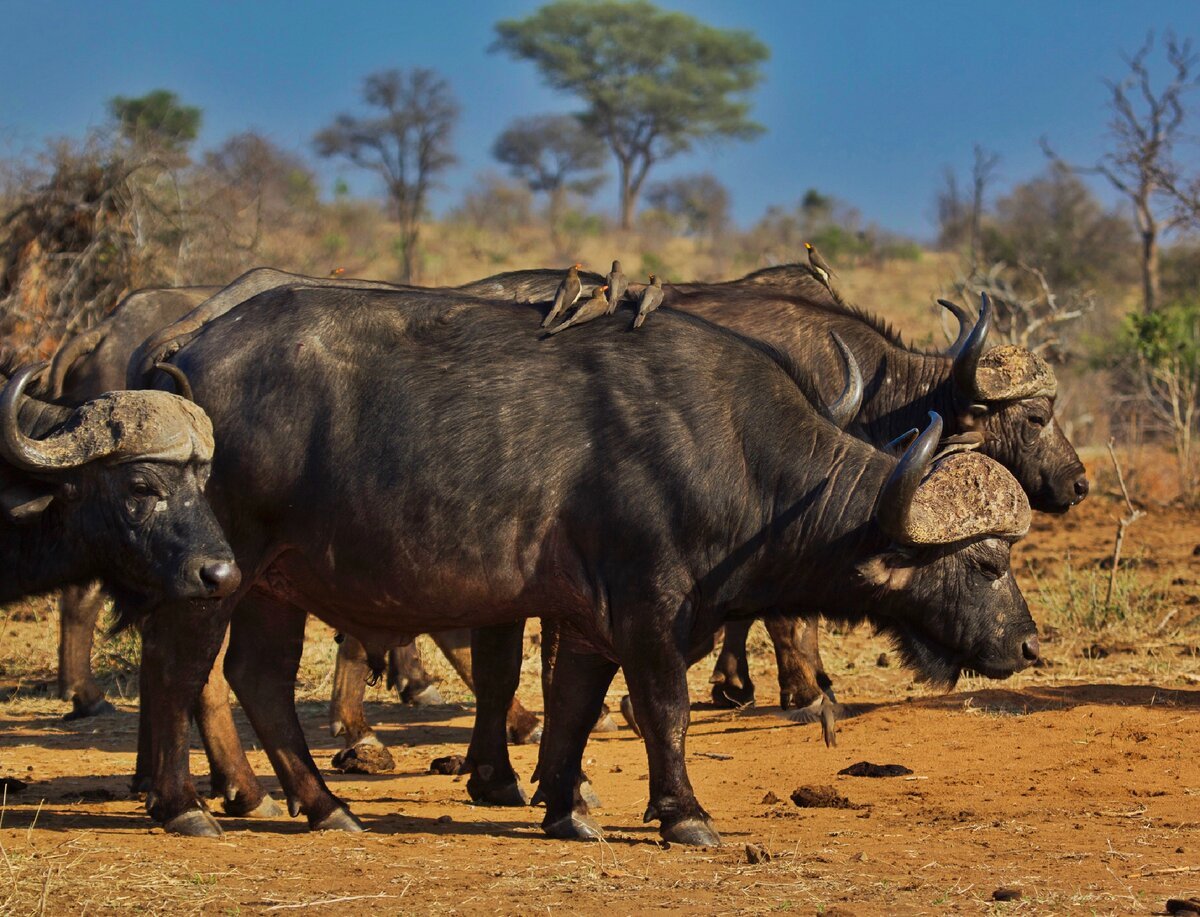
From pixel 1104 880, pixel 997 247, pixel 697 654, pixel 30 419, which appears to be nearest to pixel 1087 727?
pixel 697 654

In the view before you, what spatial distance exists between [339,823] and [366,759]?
1.54m

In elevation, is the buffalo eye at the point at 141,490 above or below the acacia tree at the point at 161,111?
below

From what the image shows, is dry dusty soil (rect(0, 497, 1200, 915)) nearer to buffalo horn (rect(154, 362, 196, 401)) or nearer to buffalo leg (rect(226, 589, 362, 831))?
buffalo leg (rect(226, 589, 362, 831))

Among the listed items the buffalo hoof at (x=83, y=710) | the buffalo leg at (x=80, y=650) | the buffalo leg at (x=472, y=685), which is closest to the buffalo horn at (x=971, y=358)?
the buffalo leg at (x=472, y=685)

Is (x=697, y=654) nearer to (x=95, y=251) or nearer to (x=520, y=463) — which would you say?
(x=520, y=463)

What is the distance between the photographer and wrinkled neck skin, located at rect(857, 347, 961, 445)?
8.64m

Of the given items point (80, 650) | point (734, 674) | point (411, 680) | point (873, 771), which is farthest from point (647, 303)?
point (80, 650)

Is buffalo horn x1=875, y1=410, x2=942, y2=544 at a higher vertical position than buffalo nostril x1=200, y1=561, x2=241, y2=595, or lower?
higher

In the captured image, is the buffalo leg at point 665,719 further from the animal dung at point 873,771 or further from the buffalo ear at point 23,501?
the buffalo ear at point 23,501

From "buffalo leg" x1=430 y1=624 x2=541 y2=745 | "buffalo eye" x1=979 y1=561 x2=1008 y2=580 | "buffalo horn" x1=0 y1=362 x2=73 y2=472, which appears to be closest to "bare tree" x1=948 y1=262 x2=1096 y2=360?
"buffalo leg" x1=430 y1=624 x2=541 y2=745

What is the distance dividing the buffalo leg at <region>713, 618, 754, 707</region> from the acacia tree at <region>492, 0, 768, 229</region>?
39314 millimetres

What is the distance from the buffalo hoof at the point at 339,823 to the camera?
20.2ft

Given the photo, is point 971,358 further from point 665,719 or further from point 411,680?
point 411,680

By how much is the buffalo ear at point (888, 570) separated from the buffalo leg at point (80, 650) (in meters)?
4.71
